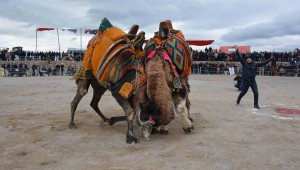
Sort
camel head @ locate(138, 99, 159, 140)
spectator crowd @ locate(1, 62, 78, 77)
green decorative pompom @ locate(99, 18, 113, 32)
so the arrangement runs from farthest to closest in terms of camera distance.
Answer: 1. spectator crowd @ locate(1, 62, 78, 77)
2. green decorative pompom @ locate(99, 18, 113, 32)
3. camel head @ locate(138, 99, 159, 140)

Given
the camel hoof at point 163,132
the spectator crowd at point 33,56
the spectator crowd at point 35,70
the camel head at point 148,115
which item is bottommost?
the camel hoof at point 163,132

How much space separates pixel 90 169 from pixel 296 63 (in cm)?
3026

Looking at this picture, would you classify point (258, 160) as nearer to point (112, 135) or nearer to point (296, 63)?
point (112, 135)

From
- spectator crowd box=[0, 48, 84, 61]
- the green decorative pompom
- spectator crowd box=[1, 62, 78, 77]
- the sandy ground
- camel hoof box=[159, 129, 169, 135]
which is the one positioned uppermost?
spectator crowd box=[0, 48, 84, 61]

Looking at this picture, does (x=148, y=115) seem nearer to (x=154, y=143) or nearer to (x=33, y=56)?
(x=154, y=143)

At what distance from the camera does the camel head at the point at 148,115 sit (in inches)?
229

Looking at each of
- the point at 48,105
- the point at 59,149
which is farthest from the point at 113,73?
the point at 48,105

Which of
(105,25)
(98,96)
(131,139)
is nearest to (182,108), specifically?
(131,139)

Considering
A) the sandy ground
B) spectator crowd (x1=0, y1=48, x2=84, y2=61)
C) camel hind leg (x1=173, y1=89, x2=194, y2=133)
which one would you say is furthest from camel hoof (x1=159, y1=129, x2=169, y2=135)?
spectator crowd (x1=0, y1=48, x2=84, y2=61)

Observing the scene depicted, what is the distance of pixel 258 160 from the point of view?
5.15m


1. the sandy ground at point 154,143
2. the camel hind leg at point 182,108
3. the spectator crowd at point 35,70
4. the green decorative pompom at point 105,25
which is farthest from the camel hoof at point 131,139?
the spectator crowd at point 35,70

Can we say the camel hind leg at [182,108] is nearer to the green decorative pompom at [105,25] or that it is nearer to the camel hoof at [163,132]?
the camel hoof at [163,132]

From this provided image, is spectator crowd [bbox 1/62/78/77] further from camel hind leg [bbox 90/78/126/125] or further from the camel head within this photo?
the camel head

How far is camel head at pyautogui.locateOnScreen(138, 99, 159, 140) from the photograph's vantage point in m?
5.82
